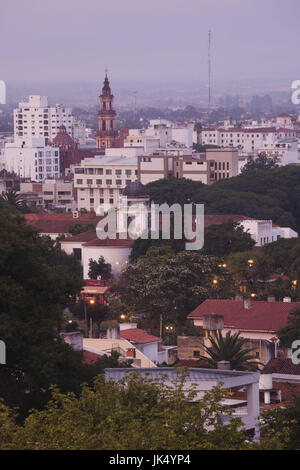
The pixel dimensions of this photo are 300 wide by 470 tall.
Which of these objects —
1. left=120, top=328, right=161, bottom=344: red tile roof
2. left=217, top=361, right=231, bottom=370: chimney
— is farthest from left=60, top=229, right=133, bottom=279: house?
left=217, top=361, right=231, bottom=370: chimney

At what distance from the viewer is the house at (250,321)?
35.4m

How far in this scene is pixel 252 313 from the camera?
38.7 metres

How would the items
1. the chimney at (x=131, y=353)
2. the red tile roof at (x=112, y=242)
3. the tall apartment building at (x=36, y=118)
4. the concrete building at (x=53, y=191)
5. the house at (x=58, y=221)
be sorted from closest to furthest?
the chimney at (x=131, y=353) → the red tile roof at (x=112, y=242) → the house at (x=58, y=221) → the concrete building at (x=53, y=191) → the tall apartment building at (x=36, y=118)

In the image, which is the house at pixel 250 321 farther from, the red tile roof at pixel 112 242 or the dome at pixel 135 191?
the dome at pixel 135 191

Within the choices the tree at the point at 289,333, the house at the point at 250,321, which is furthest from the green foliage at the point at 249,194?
the tree at the point at 289,333

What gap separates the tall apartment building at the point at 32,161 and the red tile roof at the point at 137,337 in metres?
98.8

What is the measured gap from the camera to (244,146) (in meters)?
185

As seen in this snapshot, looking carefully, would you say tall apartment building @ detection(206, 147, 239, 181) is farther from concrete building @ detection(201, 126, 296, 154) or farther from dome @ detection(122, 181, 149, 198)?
concrete building @ detection(201, 126, 296, 154)

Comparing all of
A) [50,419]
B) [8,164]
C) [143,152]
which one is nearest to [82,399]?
[50,419]

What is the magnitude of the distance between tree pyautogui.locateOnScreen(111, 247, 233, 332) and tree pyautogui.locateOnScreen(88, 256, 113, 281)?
31.9 ft

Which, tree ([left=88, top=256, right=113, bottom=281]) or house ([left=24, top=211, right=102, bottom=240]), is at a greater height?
house ([left=24, top=211, right=102, bottom=240])

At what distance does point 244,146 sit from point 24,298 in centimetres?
16333

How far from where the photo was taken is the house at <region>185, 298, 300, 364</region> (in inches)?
1394
